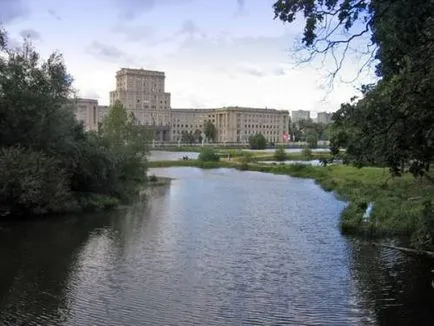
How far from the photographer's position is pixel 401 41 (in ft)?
42.2

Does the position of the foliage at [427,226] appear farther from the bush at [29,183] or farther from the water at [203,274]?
the bush at [29,183]

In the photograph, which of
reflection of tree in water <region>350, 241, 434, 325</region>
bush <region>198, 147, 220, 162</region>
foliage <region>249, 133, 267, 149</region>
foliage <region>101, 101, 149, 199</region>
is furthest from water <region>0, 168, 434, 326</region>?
foliage <region>249, 133, 267, 149</region>

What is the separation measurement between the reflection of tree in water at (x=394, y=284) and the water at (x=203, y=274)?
40 mm

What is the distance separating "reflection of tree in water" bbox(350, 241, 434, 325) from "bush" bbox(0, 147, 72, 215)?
22290 millimetres

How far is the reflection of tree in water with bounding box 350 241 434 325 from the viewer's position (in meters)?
18.5

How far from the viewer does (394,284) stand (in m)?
22.0

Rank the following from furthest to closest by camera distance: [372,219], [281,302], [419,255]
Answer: [372,219] → [419,255] → [281,302]

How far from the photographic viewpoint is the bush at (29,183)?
3741 cm

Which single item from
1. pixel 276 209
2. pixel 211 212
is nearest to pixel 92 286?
pixel 211 212

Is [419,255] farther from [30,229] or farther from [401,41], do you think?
[30,229]

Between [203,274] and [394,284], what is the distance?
7969 millimetres

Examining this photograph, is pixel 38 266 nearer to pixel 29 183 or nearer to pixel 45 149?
pixel 29 183

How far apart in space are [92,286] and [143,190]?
42473mm

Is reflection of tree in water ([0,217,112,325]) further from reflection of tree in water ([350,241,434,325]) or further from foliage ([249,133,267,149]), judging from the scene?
foliage ([249,133,267,149])
